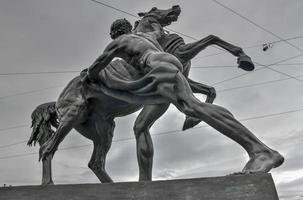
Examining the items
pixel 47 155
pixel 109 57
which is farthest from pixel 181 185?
pixel 47 155

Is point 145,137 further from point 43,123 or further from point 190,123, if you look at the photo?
point 43,123

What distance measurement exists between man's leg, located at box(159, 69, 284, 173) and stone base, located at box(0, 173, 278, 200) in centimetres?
15

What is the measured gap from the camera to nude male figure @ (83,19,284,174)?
124 inches

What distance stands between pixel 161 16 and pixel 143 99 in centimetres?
150

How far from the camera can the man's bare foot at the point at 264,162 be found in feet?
10.0

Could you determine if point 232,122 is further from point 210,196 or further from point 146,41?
point 146,41

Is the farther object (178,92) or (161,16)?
(161,16)

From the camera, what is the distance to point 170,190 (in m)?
3.15

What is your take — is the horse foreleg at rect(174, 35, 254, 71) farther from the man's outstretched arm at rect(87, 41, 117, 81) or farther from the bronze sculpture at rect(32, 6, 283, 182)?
the man's outstretched arm at rect(87, 41, 117, 81)

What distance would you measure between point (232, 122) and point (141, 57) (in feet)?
4.05

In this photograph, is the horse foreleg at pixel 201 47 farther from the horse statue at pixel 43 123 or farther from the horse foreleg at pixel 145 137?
the horse statue at pixel 43 123

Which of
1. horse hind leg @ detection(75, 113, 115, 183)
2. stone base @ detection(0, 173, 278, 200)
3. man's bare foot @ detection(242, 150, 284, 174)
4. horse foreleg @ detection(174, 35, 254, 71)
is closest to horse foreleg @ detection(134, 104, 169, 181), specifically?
horse hind leg @ detection(75, 113, 115, 183)

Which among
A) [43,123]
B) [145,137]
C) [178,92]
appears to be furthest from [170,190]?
[43,123]

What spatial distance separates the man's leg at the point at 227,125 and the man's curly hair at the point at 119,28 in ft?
4.97
